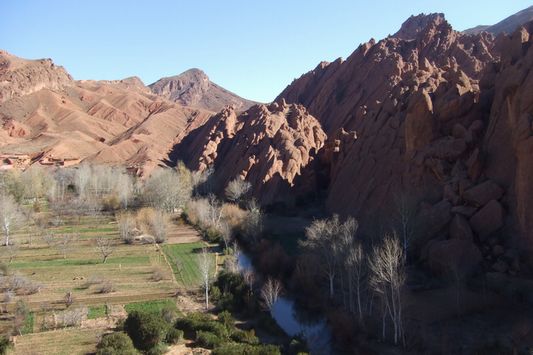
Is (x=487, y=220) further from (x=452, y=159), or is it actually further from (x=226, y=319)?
(x=226, y=319)

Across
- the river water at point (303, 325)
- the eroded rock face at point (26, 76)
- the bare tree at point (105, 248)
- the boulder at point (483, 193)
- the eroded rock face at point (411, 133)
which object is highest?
the eroded rock face at point (26, 76)

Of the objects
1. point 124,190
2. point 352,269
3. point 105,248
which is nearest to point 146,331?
point 352,269

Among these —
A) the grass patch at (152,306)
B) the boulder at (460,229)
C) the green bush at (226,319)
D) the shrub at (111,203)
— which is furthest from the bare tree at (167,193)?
the boulder at (460,229)

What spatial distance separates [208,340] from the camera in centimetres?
2762

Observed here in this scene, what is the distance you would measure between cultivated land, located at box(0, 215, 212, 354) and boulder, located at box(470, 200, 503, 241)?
77.0 feet

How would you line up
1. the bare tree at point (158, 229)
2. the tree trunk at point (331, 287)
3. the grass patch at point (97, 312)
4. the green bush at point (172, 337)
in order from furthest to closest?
the bare tree at point (158, 229) < the tree trunk at point (331, 287) < the grass patch at point (97, 312) < the green bush at point (172, 337)

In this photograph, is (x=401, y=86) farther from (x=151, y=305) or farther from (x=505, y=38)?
(x=151, y=305)

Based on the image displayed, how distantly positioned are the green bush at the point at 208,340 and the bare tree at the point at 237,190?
42.9 metres

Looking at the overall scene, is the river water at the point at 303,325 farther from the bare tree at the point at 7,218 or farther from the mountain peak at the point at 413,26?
the mountain peak at the point at 413,26

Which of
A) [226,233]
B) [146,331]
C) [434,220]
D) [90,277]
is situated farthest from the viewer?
[226,233]

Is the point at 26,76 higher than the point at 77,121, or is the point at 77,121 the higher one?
the point at 26,76

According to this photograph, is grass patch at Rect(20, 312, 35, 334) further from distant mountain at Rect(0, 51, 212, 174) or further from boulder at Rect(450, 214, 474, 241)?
distant mountain at Rect(0, 51, 212, 174)

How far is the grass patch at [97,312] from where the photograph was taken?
32938mm

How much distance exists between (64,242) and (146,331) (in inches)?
1283
